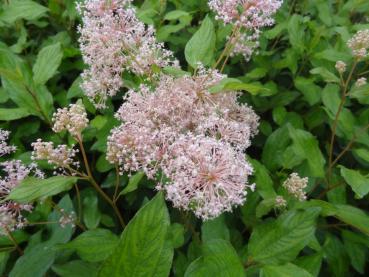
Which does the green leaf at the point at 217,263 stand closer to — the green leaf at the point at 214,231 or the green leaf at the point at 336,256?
the green leaf at the point at 214,231

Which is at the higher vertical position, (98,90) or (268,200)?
(98,90)

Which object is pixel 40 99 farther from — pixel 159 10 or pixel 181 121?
pixel 159 10

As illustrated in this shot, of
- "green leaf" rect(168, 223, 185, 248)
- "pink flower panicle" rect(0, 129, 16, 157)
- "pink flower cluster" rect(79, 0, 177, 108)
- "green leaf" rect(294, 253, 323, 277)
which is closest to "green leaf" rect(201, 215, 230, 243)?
"green leaf" rect(168, 223, 185, 248)

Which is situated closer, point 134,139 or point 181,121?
point 134,139

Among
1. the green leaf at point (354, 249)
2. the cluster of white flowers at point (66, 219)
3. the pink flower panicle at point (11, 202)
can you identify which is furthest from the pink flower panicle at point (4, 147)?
the green leaf at point (354, 249)

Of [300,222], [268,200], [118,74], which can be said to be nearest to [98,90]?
[118,74]

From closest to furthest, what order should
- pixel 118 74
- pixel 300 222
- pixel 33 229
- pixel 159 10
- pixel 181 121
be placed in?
pixel 300 222, pixel 181 121, pixel 118 74, pixel 33 229, pixel 159 10

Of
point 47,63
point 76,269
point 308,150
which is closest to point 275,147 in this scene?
point 308,150
